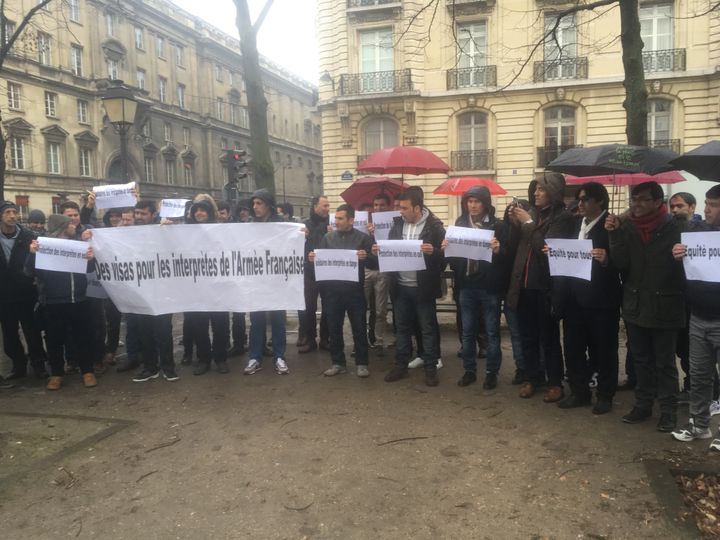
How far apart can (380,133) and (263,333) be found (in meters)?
22.8

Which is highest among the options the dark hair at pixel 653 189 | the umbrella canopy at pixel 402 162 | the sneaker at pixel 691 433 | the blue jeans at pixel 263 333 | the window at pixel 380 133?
the window at pixel 380 133

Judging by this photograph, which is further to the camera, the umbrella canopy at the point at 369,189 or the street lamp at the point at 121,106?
the street lamp at the point at 121,106

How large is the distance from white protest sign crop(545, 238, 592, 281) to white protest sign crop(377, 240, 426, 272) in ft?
4.33

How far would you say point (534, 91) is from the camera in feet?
84.3

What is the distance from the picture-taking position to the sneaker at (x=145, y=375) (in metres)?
6.37

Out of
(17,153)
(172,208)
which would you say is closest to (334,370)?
(172,208)

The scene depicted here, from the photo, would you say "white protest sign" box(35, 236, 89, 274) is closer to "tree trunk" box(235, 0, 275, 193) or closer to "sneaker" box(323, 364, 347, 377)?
"sneaker" box(323, 364, 347, 377)

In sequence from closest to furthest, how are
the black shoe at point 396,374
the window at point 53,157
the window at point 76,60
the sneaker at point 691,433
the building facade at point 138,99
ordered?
the sneaker at point 691,433, the black shoe at point 396,374, the building facade at point 138,99, the window at point 53,157, the window at point 76,60

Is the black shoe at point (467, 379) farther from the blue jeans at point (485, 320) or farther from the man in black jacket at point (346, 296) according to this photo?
the man in black jacket at point (346, 296)

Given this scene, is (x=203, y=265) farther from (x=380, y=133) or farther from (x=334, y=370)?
(x=380, y=133)

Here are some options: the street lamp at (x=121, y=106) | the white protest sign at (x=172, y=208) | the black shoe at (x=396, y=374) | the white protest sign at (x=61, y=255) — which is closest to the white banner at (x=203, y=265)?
the white protest sign at (x=61, y=255)

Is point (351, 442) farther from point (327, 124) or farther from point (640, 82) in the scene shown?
point (327, 124)

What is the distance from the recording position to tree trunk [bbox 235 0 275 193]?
11.5 metres

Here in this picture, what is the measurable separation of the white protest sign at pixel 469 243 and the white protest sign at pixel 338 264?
110 centimetres
